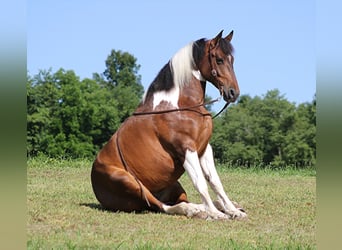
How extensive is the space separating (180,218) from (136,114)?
51.0 inches

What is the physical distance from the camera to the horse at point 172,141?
211 inches

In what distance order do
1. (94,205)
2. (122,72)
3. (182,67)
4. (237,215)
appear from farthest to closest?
(122,72) → (94,205) → (182,67) → (237,215)

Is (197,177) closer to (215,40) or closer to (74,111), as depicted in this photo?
(215,40)

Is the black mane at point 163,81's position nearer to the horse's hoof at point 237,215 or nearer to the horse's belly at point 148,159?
the horse's belly at point 148,159

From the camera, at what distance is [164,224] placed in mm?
4785

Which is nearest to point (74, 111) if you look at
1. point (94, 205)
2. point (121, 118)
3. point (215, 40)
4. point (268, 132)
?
point (121, 118)

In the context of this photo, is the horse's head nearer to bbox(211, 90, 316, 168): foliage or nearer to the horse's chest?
the horse's chest

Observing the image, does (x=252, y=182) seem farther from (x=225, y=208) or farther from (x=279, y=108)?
(x=279, y=108)

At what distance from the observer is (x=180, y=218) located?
511 cm

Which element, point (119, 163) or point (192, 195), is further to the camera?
point (192, 195)

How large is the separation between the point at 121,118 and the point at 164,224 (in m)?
34.4

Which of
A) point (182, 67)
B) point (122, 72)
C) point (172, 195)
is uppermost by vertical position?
point (122, 72)
